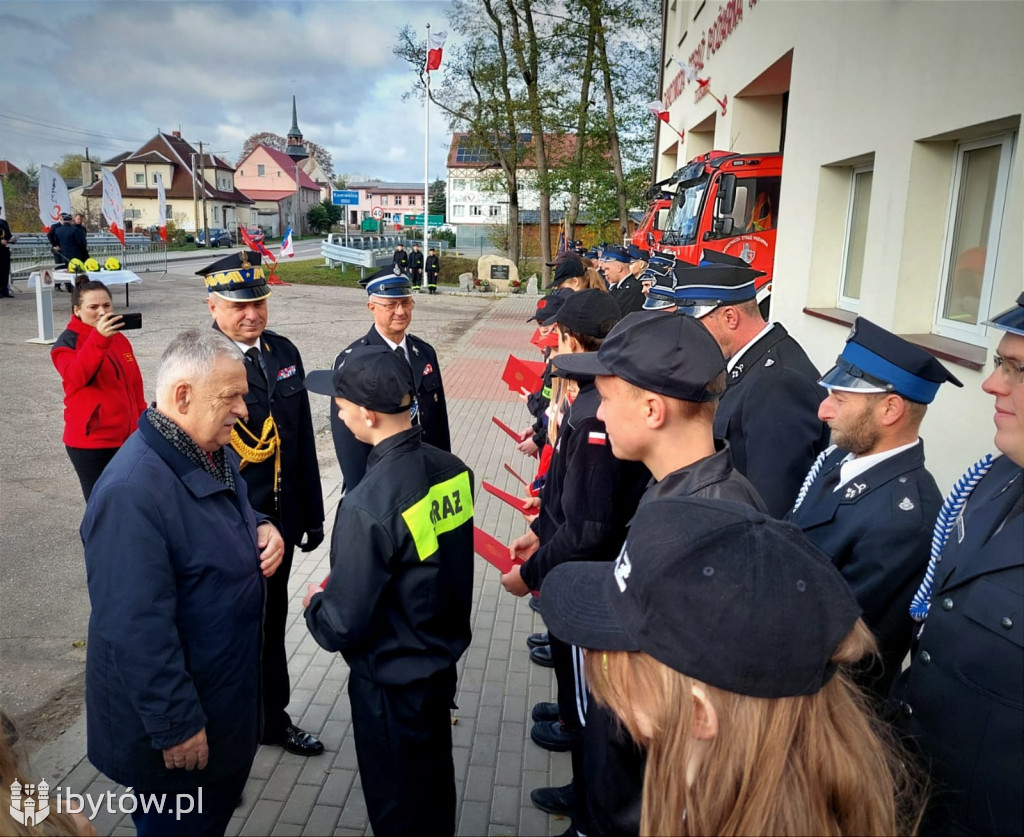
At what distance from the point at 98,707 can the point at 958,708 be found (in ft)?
7.96

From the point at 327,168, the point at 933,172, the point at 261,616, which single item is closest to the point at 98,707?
the point at 261,616

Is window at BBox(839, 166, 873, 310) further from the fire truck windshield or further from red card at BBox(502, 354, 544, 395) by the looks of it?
the fire truck windshield

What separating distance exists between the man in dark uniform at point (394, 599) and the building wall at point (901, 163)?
318 cm

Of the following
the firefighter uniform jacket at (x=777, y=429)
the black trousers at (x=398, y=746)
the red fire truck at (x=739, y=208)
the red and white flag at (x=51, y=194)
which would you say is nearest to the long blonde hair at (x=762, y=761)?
the black trousers at (x=398, y=746)

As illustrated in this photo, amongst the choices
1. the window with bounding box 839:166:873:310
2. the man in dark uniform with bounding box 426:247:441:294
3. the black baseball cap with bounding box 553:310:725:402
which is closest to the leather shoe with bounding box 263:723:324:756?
Result: the black baseball cap with bounding box 553:310:725:402

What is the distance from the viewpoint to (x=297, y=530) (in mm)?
3986

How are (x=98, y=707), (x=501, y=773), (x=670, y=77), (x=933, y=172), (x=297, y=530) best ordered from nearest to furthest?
(x=98, y=707)
(x=501, y=773)
(x=297, y=530)
(x=933, y=172)
(x=670, y=77)

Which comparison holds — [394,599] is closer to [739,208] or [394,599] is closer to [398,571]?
[398,571]

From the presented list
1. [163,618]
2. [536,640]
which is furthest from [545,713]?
[163,618]

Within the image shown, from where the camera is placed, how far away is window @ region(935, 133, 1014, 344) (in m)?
4.55

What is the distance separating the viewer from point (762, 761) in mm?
1130

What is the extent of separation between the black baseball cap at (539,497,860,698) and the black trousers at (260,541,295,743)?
2.75m

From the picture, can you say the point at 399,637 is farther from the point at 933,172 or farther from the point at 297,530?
the point at 933,172

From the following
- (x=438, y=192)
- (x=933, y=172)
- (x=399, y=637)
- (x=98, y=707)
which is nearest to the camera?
(x=98, y=707)
